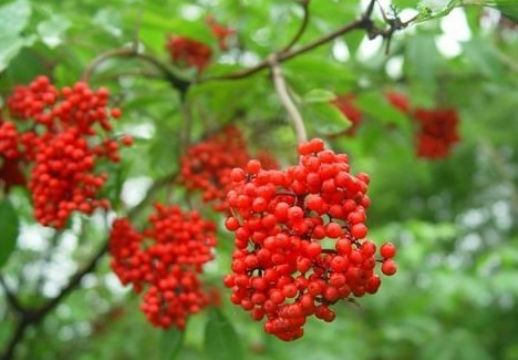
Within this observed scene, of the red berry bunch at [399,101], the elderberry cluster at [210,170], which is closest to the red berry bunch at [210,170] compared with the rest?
the elderberry cluster at [210,170]

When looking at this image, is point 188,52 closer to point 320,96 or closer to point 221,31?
point 221,31

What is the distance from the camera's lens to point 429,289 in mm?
5531

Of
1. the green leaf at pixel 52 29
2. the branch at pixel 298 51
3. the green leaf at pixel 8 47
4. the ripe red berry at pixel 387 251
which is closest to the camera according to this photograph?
the ripe red berry at pixel 387 251

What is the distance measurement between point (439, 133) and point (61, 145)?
2.87m

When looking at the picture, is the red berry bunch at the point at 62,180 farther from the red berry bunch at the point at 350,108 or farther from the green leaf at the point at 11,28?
the red berry bunch at the point at 350,108

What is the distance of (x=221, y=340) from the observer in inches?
115

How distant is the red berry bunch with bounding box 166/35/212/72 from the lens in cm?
387

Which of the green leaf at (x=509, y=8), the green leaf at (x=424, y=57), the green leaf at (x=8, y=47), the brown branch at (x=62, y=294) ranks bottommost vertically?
the brown branch at (x=62, y=294)

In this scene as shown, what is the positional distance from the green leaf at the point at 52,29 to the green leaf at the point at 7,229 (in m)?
0.70

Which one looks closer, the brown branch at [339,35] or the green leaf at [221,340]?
the brown branch at [339,35]

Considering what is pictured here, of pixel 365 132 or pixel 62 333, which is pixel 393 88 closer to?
pixel 365 132

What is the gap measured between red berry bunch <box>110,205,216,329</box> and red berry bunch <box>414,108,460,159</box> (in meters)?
2.39

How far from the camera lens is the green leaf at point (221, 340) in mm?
2883

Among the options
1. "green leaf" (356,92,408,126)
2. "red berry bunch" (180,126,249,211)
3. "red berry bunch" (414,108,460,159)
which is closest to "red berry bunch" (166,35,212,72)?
"green leaf" (356,92,408,126)
